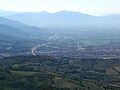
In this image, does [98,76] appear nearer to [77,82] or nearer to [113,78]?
[113,78]

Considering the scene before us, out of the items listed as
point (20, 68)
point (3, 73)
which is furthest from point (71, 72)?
point (3, 73)

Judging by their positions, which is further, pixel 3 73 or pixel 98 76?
pixel 98 76

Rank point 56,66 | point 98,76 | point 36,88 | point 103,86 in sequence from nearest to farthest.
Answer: point 36,88 < point 103,86 < point 98,76 < point 56,66

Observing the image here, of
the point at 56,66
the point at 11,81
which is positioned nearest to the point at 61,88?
the point at 11,81

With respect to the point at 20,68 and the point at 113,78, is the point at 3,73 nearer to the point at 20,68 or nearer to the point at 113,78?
the point at 20,68

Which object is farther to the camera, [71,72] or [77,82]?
[71,72]

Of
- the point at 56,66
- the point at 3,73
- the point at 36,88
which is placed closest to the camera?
the point at 36,88
